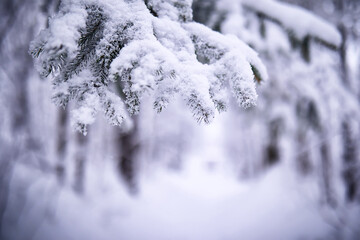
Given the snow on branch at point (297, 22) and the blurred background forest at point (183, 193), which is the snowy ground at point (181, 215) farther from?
the snow on branch at point (297, 22)

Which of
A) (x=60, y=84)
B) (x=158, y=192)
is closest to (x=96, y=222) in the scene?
(x=158, y=192)

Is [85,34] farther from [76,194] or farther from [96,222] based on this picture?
[76,194]

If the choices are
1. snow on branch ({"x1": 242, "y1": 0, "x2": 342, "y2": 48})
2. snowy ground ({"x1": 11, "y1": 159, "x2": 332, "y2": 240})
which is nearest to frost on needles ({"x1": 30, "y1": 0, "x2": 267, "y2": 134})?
snow on branch ({"x1": 242, "y1": 0, "x2": 342, "y2": 48})

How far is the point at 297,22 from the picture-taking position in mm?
1435

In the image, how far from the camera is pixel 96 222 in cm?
431

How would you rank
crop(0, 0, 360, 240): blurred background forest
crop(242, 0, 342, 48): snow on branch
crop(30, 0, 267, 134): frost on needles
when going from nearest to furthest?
crop(30, 0, 267, 134): frost on needles → crop(242, 0, 342, 48): snow on branch → crop(0, 0, 360, 240): blurred background forest

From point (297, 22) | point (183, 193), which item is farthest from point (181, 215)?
point (297, 22)

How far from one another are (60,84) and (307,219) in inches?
199

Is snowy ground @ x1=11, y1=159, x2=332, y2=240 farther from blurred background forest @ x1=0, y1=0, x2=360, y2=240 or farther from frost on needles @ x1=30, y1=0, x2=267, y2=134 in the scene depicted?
frost on needles @ x1=30, y1=0, x2=267, y2=134

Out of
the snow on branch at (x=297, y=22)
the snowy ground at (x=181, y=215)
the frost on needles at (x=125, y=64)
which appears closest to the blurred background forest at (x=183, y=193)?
the snowy ground at (x=181, y=215)

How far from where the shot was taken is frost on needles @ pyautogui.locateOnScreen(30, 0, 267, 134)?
611mm

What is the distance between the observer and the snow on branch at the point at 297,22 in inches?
55.2

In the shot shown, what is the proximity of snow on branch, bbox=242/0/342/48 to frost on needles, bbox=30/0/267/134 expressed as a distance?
91 centimetres

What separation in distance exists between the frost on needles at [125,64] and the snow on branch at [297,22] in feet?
2.98
